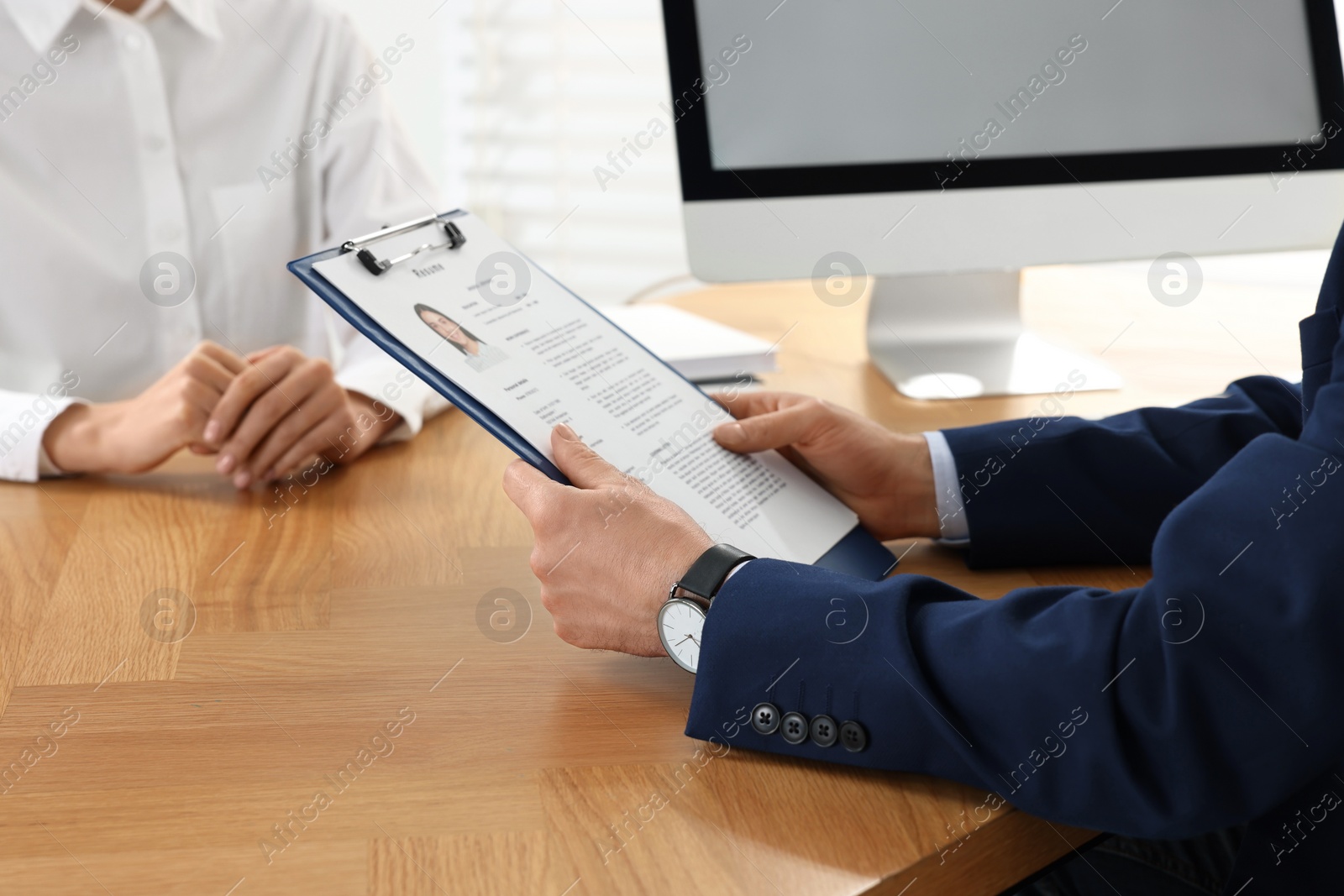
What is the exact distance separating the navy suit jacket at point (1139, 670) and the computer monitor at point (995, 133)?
52cm

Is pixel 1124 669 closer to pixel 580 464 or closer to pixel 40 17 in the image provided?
pixel 580 464

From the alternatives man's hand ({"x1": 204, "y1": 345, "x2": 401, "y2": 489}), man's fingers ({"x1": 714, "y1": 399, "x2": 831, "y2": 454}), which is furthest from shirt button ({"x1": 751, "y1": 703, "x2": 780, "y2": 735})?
man's hand ({"x1": 204, "y1": 345, "x2": 401, "y2": 489})

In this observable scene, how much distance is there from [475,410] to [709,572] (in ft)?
0.62

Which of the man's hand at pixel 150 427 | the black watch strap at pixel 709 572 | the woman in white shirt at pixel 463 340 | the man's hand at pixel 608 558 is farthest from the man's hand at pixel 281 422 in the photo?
the black watch strap at pixel 709 572

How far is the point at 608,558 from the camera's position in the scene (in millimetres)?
627

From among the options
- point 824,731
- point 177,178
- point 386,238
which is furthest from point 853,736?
point 177,178

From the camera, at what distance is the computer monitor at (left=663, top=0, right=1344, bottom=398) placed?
3.37 feet

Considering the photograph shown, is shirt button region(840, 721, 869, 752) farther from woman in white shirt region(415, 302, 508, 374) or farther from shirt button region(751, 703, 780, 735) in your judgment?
woman in white shirt region(415, 302, 508, 374)

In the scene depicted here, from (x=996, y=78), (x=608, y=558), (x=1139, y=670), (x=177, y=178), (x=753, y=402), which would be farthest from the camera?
(x=177, y=178)

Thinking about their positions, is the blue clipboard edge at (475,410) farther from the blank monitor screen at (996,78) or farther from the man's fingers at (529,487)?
the blank monitor screen at (996,78)

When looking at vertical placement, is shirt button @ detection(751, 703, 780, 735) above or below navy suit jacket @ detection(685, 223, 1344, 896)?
below

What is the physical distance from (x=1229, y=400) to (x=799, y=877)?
0.60 m

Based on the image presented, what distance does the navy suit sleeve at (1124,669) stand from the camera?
490 mm

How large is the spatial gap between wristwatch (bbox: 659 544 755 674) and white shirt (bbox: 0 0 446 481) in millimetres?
565
